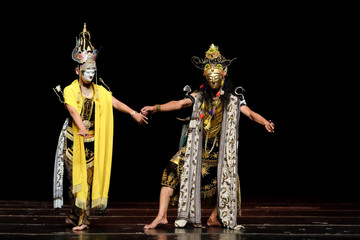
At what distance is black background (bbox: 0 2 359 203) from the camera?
7.89 m

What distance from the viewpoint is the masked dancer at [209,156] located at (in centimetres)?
533

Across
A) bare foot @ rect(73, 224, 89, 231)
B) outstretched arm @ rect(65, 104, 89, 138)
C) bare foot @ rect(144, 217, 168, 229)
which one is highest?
outstretched arm @ rect(65, 104, 89, 138)

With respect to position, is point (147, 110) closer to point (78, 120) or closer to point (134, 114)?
point (134, 114)

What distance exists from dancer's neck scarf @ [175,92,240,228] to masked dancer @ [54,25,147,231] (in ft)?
1.41

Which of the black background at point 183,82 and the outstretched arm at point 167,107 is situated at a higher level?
the black background at point 183,82

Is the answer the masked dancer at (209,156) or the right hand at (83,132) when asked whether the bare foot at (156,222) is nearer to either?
the masked dancer at (209,156)

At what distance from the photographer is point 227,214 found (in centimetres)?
531

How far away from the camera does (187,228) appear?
526cm

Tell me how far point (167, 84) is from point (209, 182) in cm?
278

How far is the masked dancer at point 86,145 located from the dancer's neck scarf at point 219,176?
43 cm

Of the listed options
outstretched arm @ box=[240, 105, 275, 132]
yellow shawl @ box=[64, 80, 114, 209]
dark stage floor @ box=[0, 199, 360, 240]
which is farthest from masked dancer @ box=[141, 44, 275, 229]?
yellow shawl @ box=[64, 80, 114, 209]

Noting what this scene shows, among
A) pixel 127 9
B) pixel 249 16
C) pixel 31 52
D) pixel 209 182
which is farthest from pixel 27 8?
pixel 209 182

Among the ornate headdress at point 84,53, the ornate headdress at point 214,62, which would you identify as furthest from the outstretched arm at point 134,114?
the ornate headdress at point 214,62

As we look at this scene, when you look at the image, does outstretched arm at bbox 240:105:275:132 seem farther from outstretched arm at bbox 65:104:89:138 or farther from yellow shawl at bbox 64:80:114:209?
outstretched arm at bbox 65:104:89:138
